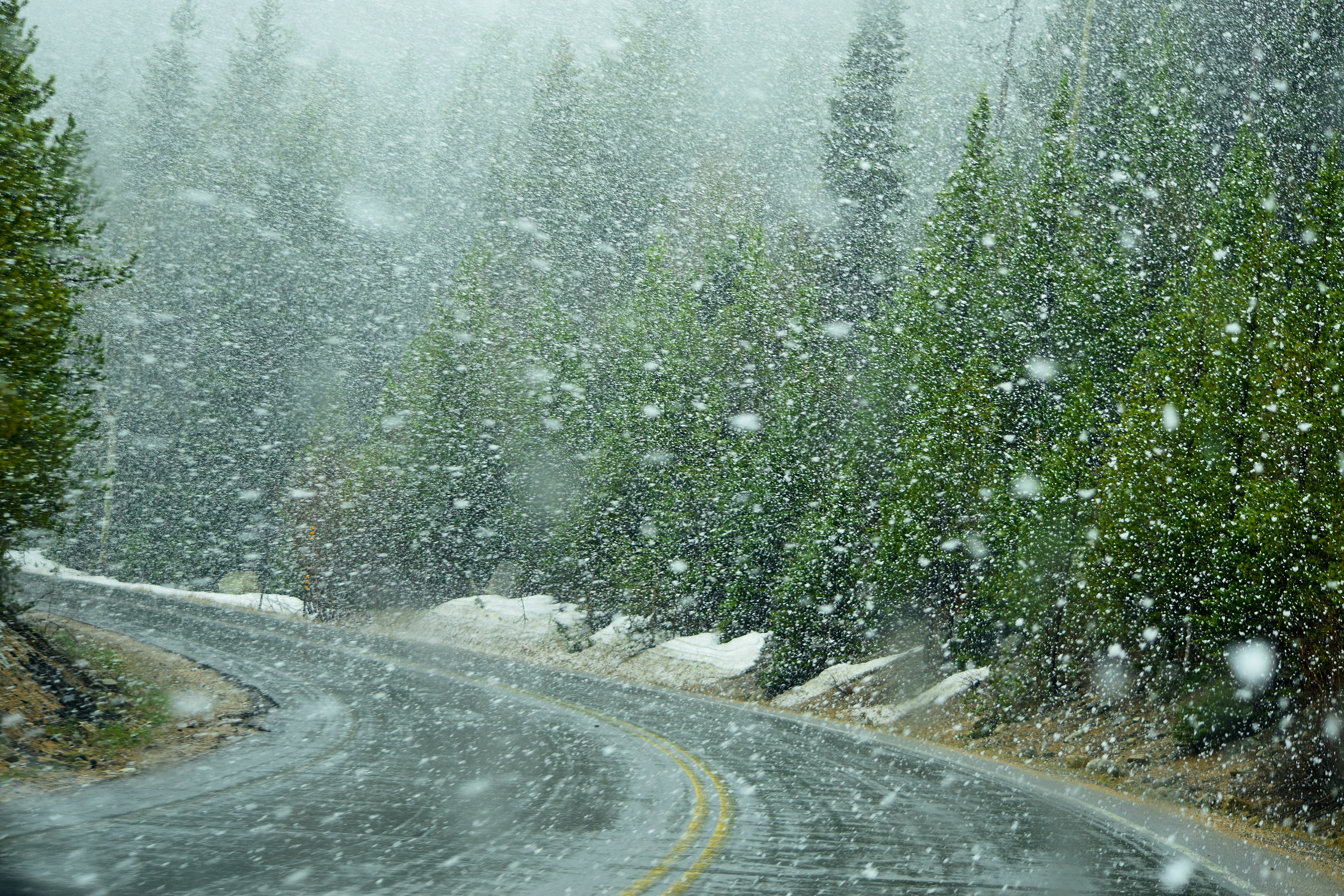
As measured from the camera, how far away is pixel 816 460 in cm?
2928

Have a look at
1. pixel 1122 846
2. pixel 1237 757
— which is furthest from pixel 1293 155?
pixel 1122 846

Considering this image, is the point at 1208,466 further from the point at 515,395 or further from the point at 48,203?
the point at 515,395

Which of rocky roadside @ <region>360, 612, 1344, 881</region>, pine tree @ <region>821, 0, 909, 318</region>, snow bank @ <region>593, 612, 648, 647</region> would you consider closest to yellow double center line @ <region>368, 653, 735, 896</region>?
rocky roadside @ <region>360, 612, 1344, 881</region>

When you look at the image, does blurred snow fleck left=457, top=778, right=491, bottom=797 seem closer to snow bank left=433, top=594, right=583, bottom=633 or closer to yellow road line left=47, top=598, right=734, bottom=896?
yellow road line left=47, top=598, right=734, bottom=896

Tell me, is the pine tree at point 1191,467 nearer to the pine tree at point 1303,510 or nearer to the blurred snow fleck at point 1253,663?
the pine tree at point 1303,510

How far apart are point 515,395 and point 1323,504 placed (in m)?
30.6

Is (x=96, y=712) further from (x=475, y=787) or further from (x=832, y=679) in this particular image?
(x=832, y=679)

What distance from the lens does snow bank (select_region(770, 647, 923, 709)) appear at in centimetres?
2512

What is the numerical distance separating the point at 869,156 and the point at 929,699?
25155 mm

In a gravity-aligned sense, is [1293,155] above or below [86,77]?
below

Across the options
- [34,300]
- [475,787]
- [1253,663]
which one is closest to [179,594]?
[34,300]

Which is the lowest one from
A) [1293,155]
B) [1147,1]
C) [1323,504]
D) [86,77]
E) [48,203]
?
[1323,504]

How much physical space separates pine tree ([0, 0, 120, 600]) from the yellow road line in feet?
17.8

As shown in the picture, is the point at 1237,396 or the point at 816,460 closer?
the point at 1237,396
